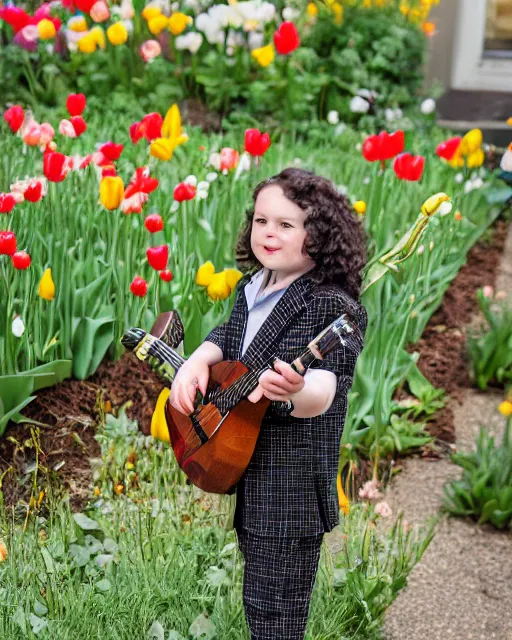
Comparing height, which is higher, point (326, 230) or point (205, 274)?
point (326, 230)

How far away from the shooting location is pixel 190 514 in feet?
7.02

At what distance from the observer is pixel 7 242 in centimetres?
210

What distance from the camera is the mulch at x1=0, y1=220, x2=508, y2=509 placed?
2.38 meters

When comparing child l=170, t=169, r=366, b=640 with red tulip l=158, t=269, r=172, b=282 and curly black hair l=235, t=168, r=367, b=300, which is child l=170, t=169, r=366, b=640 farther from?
red tulip l=158, t=269, r=172, b=282

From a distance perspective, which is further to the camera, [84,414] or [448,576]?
[84,414]

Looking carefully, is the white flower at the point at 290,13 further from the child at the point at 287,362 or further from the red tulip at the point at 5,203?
the child at the point at 287,362

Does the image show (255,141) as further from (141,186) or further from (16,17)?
(16,17)

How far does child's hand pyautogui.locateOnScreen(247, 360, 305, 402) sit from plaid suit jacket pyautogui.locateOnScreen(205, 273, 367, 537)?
133 millimetres

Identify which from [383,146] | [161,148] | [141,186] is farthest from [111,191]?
[383,146]

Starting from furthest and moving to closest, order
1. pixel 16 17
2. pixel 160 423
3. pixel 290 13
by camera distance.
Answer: pixel 290 13 < pixel 16 17 < pixel 160 423

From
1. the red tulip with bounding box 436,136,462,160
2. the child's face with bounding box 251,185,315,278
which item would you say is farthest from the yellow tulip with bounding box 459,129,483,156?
the child's face with bounding box 251,185,315,278

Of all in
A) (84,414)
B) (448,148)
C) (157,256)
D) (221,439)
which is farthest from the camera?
(448,148)

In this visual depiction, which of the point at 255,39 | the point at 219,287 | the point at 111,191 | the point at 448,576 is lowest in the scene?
the point at 448,576

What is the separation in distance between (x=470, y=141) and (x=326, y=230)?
183 centimetres
